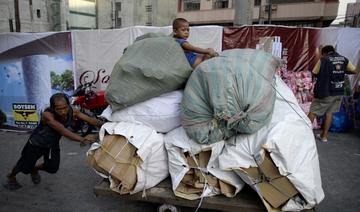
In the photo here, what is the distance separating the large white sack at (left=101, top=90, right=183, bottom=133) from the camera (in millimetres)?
2369

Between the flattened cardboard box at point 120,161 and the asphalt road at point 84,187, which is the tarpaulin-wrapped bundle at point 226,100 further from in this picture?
the asphalt road at point 84,187

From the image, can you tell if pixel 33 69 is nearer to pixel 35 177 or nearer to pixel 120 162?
pixel 35 177

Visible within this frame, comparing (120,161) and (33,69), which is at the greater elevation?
(33,69)

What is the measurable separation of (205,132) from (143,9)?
28204 millimetres

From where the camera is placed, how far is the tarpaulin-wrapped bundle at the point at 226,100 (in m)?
1.98

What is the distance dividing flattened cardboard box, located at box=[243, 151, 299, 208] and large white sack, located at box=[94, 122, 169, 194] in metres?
0.69

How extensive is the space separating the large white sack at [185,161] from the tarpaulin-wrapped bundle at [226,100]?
76 mm

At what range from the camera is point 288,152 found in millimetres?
1861

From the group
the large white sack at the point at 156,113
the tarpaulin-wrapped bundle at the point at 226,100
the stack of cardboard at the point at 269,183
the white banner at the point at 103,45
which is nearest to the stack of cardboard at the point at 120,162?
the large white sack at the point at 156,113

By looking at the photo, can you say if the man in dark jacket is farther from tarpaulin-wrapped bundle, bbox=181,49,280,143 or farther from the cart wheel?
the cart wheel

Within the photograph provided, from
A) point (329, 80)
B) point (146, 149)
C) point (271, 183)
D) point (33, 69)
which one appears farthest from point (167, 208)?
point (33, 69)

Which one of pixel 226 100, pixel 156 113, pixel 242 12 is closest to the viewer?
pixel 226 100

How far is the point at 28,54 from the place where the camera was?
541 cm

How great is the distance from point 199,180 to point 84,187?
5.61 feet
